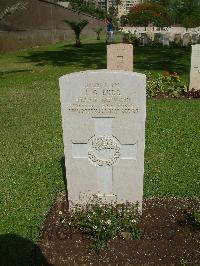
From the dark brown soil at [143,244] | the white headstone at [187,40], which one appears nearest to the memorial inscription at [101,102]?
the dark brown soil at [143,244]

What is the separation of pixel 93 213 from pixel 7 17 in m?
22.2

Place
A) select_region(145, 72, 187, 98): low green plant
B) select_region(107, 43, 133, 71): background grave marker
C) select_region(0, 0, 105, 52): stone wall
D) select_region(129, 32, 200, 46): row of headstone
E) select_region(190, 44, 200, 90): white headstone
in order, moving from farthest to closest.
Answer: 1. select_region(129, 32, 200, 46): row of headstone
2. select_region(0, 0, 105, 52): stone wall
3. select_region(145, 72, 187, 98): low green plant
4. select_region(190, 44, 200, 90): white headstone
5. select_region(107, 43, 133, 71): background grave marker

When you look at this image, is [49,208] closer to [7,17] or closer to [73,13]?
[7,17]

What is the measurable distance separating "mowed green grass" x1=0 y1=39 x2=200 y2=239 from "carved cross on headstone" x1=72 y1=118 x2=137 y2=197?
0.99 metres

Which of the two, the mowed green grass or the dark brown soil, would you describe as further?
the mowed green grass

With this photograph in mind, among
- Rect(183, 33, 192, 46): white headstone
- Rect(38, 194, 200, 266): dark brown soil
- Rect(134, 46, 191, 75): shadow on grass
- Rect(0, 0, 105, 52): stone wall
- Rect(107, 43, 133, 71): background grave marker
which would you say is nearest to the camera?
Rect(38, 194, 200, 266): dark brown soil

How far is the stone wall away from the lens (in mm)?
24797

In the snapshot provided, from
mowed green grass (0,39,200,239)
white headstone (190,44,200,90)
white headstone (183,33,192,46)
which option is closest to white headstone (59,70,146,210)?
mowed green grass (0,39,200,239)

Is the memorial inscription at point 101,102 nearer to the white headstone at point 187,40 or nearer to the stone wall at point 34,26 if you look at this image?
the stone wall at point 34,26

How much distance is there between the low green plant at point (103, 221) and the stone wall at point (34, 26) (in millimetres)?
20923

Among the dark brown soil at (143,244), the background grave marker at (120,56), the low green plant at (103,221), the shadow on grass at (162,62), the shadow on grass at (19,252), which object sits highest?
the background grave marker at (120,56)

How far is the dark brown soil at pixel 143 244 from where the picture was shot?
411 cm

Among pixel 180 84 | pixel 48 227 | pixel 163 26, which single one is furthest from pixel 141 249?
pixel 163 26

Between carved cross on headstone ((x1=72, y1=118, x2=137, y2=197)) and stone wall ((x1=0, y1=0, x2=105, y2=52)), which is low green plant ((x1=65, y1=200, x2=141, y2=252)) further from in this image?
stone wall ((x1=0, y1=0, x2=105, y2=52))
